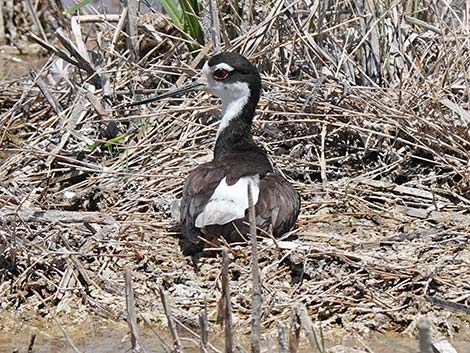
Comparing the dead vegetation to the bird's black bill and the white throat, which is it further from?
the white throat

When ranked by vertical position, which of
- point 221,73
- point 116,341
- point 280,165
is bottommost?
point 280,165

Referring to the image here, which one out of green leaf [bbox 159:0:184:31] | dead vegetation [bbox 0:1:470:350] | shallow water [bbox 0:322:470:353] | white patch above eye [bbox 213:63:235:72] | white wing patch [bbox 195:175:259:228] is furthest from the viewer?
green leaf [bbox 159:0:184:31]

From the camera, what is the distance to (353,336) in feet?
16.7

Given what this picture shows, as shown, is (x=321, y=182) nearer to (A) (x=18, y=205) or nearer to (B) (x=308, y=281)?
(B) (x=308, y=281)

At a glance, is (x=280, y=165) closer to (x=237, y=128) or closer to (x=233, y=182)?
(x=237, y=128)

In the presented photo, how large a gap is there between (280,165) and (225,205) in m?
1.11

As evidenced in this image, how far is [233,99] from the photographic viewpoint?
20.7 feet

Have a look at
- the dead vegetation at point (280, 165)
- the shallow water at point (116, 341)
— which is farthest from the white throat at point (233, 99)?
the shallow water at point (116, 341)

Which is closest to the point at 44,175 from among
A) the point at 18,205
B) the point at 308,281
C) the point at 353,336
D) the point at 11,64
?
the point at 18,205

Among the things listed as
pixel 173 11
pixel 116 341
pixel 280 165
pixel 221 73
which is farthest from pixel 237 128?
pixel 116 341

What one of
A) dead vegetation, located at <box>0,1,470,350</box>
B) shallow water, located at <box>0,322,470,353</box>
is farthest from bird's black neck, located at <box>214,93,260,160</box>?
shallow water, located at <box>0,322,470,353</box>

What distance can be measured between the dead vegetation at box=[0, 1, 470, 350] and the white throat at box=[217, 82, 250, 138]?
13.6 inches

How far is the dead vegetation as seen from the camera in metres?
5.38

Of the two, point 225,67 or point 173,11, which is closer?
point 225,67
